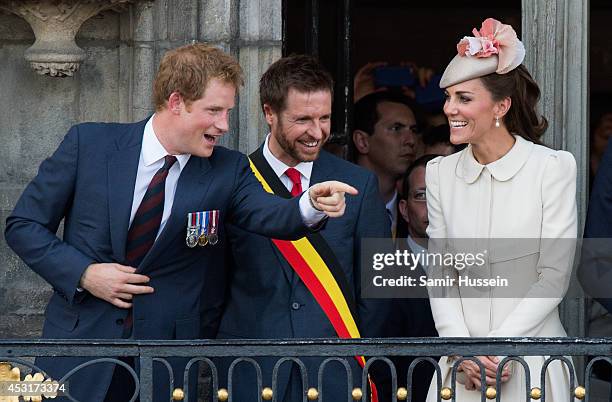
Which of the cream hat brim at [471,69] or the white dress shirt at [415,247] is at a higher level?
the cream hat brim at [471,69]

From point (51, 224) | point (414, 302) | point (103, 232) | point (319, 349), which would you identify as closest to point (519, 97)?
point (414, 302)

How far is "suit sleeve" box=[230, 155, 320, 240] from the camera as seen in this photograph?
596cm

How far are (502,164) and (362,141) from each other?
1.93 m

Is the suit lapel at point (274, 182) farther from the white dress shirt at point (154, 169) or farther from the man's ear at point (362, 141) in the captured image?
the man's ear at point (362, 141)

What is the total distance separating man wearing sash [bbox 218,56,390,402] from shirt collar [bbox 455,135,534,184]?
1.09 ft

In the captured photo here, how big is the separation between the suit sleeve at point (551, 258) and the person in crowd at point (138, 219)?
2.62 feet

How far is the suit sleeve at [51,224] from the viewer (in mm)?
5973

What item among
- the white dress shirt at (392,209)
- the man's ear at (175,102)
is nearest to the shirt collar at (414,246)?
the white dress shirt at (392,209)

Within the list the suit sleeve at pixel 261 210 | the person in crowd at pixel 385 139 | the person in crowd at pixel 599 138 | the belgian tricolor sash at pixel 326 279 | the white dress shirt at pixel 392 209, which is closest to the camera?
the suit sleeve at pixel 261 210

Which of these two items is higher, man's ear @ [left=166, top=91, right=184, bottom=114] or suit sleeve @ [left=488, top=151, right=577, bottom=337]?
man's ear @ [left=166, top=91, right=184, bottom=114]

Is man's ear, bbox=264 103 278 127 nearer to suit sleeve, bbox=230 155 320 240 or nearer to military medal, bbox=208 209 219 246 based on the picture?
suit sleeve, bbox=230 155 320 240

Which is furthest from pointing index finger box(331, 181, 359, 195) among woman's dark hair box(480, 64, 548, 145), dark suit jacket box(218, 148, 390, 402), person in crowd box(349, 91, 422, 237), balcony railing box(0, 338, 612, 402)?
person in crowd box(349, 91, 422, 237)

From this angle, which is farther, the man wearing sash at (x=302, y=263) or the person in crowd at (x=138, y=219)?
the man wearing sash at (x=302, y=263)

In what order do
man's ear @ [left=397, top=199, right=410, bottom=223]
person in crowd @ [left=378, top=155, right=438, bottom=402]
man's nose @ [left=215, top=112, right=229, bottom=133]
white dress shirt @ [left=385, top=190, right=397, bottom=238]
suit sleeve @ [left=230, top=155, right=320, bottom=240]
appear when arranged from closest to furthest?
1. suit sleeve @ [left=230, top=155, right=320, bottom=240]
2. man's nose @ [left=215, top=112, right=229, bottom=133]
3. person in crowd @ [left=378, top=155, right=438, bottom=402]
4. man's ear @ [left=397, top=199, right=410, bottom=223]
5. white dress shirt @ [left=385, top=190, right=397, bottom=238]
